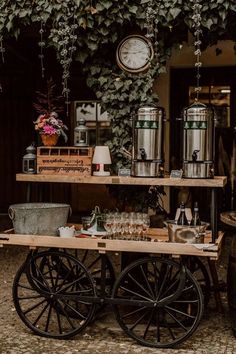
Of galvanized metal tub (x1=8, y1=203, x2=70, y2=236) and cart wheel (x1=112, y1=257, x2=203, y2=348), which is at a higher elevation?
galvanized metal tub (x1=8, y1=203, x2=70, y2=236)

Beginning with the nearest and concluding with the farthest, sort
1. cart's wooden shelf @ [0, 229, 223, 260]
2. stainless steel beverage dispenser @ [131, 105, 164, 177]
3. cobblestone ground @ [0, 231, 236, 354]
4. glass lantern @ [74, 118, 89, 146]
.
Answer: cart's wooden shelf @ [0, 229, 223, 260], cobblestone ground @ [0, 231, 236, 354], stainless steel beverage dispenser @ [131, 105, 164, 177], glass lantern @ [74, 118, 89, 146]

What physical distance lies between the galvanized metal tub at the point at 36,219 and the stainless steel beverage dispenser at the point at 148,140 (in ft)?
2.62

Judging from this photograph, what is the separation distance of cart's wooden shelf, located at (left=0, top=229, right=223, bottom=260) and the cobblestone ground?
77 centimetres

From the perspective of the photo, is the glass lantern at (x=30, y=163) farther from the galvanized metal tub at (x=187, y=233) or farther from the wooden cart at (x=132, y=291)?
the galvanized metal tub at (x=187, y=233)

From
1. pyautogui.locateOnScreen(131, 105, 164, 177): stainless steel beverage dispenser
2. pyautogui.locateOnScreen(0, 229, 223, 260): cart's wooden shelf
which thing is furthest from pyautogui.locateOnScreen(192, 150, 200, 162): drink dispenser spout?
pyautogui.locateOnScreen(0, 229, 223, 260): cart's wooden shelf

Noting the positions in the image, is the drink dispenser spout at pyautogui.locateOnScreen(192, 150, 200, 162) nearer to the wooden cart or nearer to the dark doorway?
the wooden cart

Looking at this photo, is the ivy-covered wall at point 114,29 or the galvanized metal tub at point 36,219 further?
the ivy-covered wall at point 114,29

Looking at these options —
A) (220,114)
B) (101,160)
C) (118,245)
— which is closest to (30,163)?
(101,160)

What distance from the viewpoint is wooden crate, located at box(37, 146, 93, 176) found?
5090mm

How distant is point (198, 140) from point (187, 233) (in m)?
0.78

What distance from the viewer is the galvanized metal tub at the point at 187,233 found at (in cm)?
467

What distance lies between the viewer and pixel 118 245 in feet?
15.2

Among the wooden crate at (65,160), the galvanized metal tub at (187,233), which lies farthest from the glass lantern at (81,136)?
the galvanized metal tub at (187,233)

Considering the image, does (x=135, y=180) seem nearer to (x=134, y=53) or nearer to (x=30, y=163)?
(x=30, y=163)
